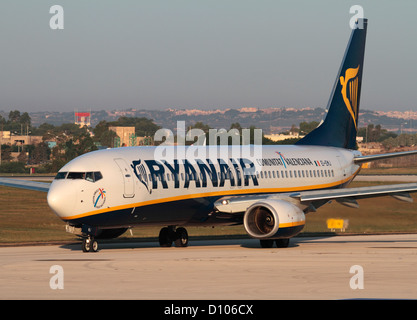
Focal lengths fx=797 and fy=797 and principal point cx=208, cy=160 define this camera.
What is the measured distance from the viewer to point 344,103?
4666 cm

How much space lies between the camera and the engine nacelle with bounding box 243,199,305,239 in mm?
33219

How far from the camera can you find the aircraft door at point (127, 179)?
103 feet

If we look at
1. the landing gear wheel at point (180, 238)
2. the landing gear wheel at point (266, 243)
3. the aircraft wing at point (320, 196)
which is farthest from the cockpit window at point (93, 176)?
the landing gear wheel at point (266, 243)

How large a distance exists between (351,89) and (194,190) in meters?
16.5

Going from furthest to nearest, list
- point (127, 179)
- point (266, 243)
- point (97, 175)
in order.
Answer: point (266, 243)
point (127, 179)
point (97, 175)

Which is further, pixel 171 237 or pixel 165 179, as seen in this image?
pixel 171 237

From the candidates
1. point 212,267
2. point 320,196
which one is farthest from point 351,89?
point 212,267

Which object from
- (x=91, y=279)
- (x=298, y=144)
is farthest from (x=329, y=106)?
(x=91, y=279)

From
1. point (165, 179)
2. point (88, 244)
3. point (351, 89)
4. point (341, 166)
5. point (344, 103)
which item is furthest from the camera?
point (351, 89)

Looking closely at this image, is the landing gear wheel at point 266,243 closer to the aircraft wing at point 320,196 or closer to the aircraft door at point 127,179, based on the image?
the aircraft wing at point 320,196

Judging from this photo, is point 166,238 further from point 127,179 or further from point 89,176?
point 89,176

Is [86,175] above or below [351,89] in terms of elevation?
below

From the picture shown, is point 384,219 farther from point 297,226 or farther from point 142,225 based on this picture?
point 142,225

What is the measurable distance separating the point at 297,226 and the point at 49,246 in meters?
11.4
